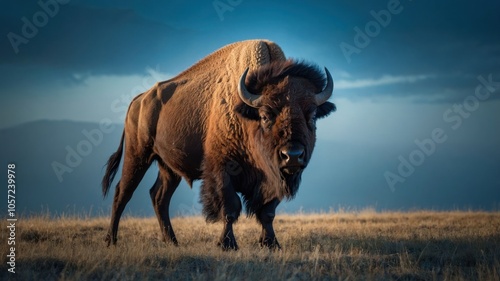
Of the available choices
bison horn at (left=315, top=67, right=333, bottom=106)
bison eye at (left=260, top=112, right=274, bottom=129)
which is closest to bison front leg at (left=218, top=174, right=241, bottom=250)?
bison eye at (left=260, top=112, right=274, bottom=129)

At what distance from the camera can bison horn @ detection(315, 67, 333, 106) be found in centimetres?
816

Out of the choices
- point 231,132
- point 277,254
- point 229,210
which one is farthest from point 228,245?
point 231,132

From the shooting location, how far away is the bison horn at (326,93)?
26.8 ft

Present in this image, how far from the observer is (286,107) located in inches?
300

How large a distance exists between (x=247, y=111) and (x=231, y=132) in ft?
2.19

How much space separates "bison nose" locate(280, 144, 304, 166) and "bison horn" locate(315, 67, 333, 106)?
48.6 inches

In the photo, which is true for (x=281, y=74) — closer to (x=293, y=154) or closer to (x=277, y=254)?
(x=293, y=154)

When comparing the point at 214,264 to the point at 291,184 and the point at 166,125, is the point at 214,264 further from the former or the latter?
the point at 166,125

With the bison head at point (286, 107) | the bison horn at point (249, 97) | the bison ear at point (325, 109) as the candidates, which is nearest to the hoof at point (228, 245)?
the bison head at point (286, 107)

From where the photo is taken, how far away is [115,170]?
11.9 meters

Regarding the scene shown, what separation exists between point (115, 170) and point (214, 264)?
6.19 m

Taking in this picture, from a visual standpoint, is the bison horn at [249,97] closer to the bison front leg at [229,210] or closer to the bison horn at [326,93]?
the bison horn at [326,93]

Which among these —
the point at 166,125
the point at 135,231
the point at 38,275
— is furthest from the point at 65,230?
the point at 38,275

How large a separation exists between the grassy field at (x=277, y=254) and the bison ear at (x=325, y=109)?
2134 mm
